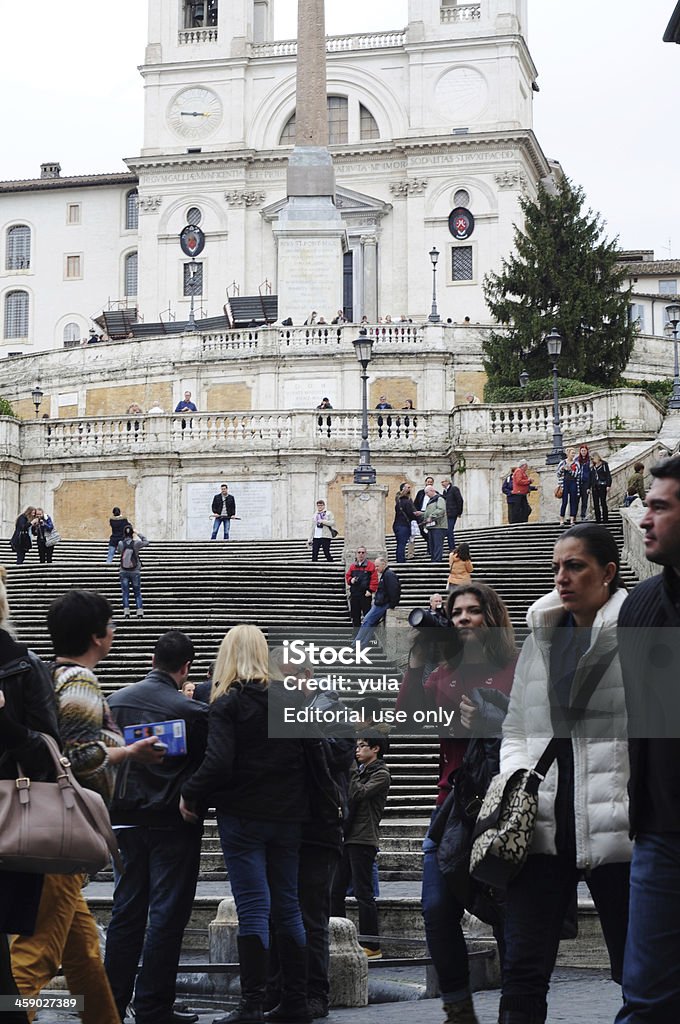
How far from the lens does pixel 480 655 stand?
24.3 feet

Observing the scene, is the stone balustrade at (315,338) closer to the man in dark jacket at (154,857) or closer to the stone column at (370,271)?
the stone column at (370,271)

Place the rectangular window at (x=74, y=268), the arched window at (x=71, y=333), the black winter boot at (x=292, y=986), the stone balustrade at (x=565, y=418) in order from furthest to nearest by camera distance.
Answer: the rectangular window at (x=74, y=268) < the arched window at (x=71, y=333) < the stone balustrade at (x=565, y=418) < the black winter boot at (x=292, y=986)

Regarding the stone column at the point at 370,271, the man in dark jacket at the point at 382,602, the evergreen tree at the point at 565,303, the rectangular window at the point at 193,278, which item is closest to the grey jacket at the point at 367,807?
the man in dark jacket at the point at 382,602

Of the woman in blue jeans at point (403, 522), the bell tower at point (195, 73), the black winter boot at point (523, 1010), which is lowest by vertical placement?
the black winter boot at point (523, 1010)

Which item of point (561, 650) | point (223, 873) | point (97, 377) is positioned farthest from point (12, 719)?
point (97, 377)

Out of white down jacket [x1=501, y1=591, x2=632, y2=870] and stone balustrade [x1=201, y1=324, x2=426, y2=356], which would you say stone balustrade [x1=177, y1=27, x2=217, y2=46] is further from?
white down jacket [x1=501, y1=591, x2=632, y2=870]

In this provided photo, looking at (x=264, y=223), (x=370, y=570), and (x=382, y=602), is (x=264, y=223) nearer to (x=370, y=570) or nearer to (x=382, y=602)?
(x=370, y=570)

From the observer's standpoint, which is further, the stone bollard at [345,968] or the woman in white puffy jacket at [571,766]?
the stone bollard at [345,968]

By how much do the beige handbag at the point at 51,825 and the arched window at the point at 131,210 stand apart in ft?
235

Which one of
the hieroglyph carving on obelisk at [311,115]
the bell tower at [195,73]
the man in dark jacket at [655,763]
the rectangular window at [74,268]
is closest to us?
the man in dark jacket at [655,763]

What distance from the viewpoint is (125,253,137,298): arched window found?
248 feet

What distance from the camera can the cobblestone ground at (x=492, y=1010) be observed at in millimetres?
7954

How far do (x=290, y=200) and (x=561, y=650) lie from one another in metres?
53.9

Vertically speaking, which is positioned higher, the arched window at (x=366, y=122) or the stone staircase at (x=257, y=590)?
the arched window at (x=366, y=122)
